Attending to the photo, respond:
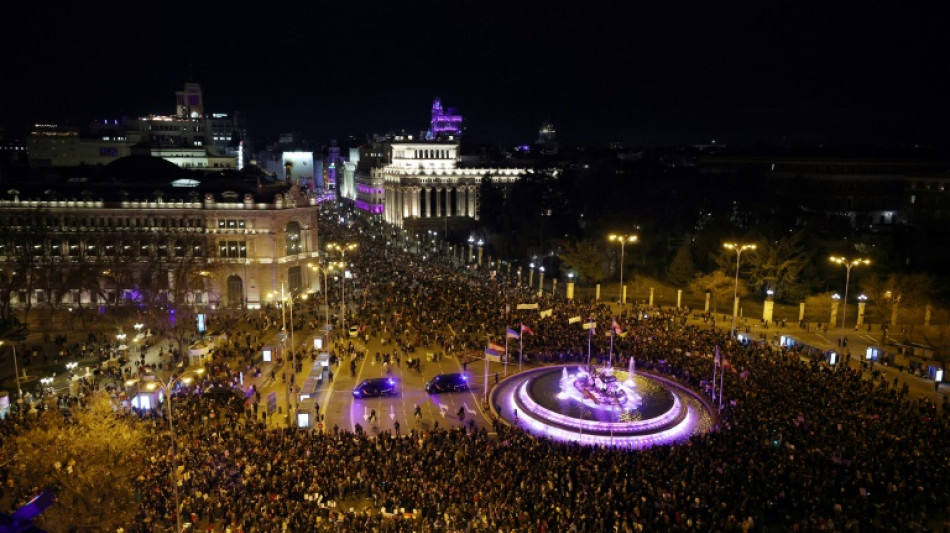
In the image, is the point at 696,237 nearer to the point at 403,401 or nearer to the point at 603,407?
the point at 603,407

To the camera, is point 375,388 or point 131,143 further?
point 131,143

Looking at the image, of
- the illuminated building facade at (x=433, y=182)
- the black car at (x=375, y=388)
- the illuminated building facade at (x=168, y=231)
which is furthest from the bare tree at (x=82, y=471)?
the illuminated building facade at (x=433, y=182)

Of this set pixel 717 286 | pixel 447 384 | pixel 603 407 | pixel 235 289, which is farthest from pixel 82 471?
pixel 717 286

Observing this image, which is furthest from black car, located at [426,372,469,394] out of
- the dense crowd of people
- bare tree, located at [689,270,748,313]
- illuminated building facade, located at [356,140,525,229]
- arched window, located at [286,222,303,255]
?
illuminated building facade, located at [356,140,525,229]

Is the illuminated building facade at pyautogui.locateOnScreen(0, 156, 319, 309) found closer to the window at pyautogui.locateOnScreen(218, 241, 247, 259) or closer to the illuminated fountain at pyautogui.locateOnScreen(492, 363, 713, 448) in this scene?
the window at pyautogui.locateOnScreen(218, 241, 247, 259)

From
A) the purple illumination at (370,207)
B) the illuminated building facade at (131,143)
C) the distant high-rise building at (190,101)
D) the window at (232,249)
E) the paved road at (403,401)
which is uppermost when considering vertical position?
the distant high-rise building at (190,101)

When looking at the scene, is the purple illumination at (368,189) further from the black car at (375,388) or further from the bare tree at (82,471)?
the bare tree at (82,471)
